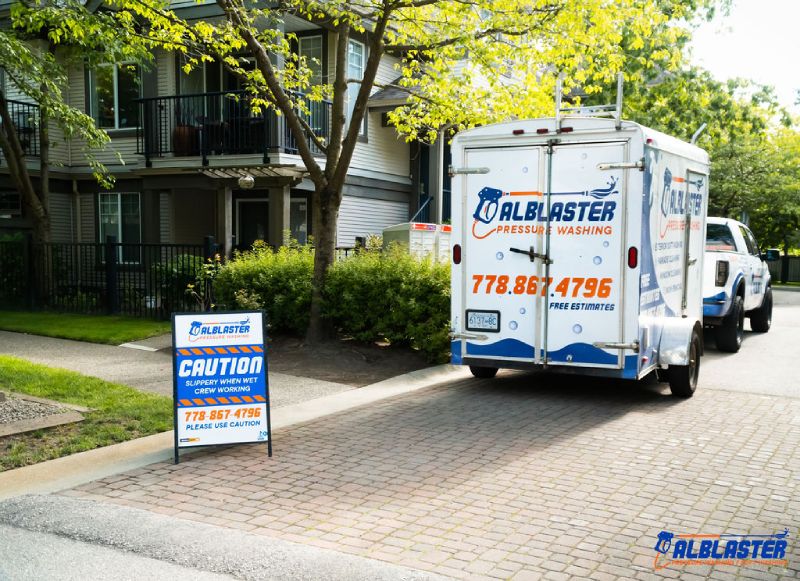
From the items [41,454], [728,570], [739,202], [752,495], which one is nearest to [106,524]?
[41,454]

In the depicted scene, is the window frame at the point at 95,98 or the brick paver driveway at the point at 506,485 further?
the window frame at the point at 95,98

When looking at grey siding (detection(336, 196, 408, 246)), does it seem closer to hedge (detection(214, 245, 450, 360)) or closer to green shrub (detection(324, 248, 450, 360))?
hedge (detection(214, 245, 450, 360))

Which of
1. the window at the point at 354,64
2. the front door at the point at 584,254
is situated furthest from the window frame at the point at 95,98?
the front door at the point at 584,254

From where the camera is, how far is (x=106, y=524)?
4.99 m

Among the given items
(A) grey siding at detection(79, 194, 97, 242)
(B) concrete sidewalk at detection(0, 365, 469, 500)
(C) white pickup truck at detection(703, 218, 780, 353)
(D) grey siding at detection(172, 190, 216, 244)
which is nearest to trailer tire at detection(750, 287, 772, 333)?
(C) white pickup truck at detection(703, 218, 780, 353)

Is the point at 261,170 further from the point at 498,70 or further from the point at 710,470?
the point at 710,470

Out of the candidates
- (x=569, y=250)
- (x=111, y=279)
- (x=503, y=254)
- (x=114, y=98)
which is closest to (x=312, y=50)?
(x=114, y=98)

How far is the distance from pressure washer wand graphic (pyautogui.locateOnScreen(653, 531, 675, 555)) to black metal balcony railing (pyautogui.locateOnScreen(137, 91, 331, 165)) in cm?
1350

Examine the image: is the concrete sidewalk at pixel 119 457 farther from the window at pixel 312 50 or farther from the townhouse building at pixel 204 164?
the window at pixel 312 50

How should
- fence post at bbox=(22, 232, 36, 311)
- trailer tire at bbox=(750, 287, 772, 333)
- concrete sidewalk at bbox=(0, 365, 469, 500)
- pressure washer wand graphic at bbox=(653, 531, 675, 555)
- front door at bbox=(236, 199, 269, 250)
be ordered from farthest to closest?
front door at bbox=(236, 199, 269, 250), fence post at bbox=(22, 232, 36, 311), trailer tire at bbox=(750, 287, 772, 333), concrete sidewalk at bbox=(0, 365, 469, 500), pressure washer wand graphic at bbox=(653, 531, 675, 555)

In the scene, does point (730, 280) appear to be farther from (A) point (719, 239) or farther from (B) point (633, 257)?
(B) point (633, 257)

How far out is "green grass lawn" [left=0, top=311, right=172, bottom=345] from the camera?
13.1 meters

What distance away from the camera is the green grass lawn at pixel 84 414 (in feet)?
21.9

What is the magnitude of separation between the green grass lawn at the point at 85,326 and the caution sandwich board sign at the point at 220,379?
6.75 m
